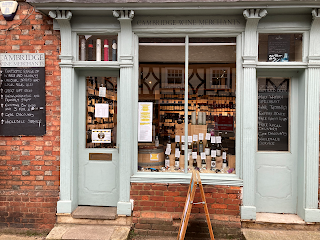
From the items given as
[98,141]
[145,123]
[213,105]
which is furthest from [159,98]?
[98,141]

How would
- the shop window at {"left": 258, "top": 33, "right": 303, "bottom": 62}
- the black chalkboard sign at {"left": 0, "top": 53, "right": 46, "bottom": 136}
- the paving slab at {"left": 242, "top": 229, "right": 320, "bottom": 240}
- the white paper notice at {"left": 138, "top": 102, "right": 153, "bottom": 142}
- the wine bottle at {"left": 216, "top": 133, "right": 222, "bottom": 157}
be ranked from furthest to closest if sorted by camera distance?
the wine bottle at {"left": 216, "top": 133, "right": 222, "bottom": 157} → the white paper notice at {"left": 138, "top": 102, "right": 153, "bottom": 142} → the black chalkboard sign at {"left": 0, "top": 53, "right": 46, "bottom": 136} → the shop window at {"left": 258, "top": 33, "right": 303, "bottom": 62} → the paving slab at {"left": 242, "top": 229, "right": 320, "bottom": 240}

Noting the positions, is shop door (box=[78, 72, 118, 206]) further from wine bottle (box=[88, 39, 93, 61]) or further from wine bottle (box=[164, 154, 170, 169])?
wine bottle (box=[164, 154, 170, 169])

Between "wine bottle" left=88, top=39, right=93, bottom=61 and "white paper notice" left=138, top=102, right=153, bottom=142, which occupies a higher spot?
"wine bottle" left=88, top=39, right=93, bottom=61

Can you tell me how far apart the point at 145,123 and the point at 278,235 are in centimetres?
286

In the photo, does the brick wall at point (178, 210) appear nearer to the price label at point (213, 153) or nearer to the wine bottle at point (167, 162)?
the wine bottle at point (167, 162)

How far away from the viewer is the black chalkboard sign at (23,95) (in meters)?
3.75

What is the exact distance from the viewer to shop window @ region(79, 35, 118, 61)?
3816mm

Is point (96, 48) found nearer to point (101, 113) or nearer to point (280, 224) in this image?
point (101, 113)

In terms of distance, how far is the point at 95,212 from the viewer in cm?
372


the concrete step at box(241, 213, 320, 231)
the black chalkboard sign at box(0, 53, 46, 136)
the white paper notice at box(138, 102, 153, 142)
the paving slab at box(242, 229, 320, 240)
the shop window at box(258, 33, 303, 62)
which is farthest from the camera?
the white paper notice at box(138, 102, 153, 142)

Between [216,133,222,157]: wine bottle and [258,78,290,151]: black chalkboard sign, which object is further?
[216,133,222,157]: wine bottle

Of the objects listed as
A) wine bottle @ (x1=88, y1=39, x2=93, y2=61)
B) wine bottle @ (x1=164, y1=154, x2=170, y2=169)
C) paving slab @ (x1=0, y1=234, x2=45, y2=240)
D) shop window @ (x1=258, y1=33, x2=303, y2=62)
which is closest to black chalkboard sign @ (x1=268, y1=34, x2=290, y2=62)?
shop window @ (x1=258, y1=33, x2=303, y2=62)

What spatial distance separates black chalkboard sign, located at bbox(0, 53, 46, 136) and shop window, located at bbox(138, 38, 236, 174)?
178 centimetres

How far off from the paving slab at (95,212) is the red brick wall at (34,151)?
45 cm
